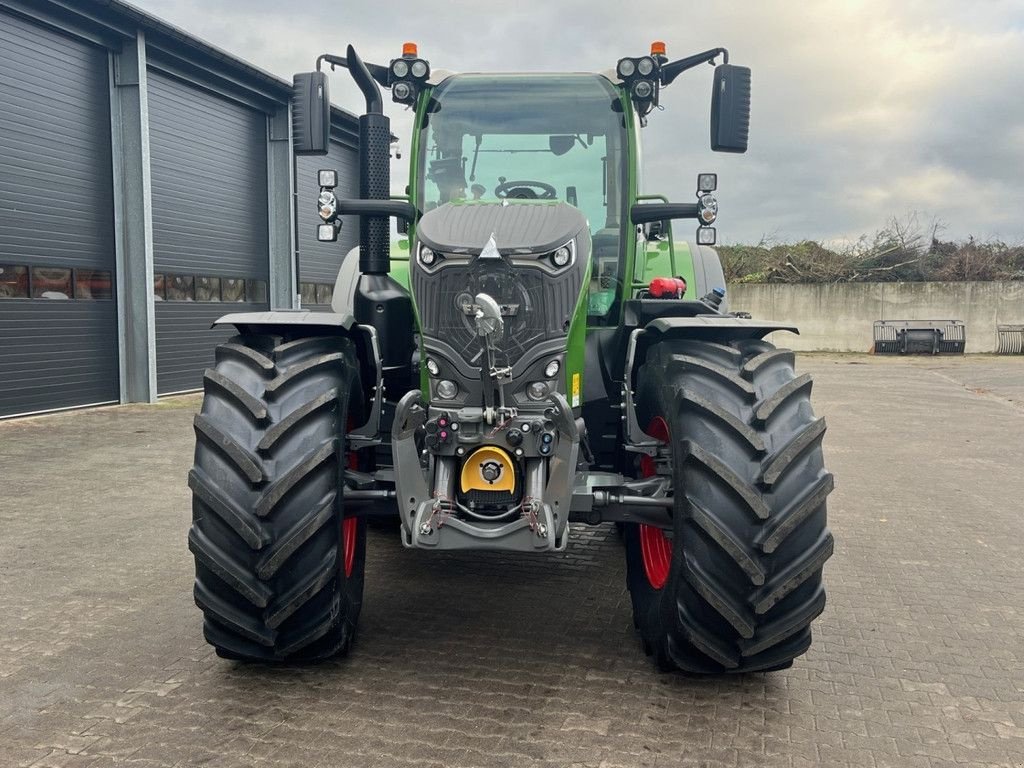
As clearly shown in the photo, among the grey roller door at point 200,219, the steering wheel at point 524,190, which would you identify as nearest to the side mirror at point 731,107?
the steering wheel at point 524,190

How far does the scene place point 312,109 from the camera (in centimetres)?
435

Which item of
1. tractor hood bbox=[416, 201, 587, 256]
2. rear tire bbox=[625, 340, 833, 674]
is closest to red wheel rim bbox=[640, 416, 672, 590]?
rear tire bbox=[625, 340, 833, 674]

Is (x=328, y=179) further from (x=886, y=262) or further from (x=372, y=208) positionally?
Answer: (x=886, y=262)

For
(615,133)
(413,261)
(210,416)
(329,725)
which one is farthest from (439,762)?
(615,133)

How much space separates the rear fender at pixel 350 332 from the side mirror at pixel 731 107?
1942mm

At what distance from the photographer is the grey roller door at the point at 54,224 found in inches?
→ 472

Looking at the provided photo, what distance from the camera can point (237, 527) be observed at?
3275 millimetres

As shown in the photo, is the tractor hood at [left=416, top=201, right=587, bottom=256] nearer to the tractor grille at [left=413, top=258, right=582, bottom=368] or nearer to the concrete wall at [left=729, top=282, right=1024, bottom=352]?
the tractor grille at [left=413, top=258, right=582, bottom=368]

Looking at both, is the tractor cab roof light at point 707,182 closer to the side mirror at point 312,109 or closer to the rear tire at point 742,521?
the rear tire at point 742,521

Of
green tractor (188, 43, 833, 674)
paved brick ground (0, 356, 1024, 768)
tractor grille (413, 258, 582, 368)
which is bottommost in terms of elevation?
paved brick ground (0, 356, 1024, 768)

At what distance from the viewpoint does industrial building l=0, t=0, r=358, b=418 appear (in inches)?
480

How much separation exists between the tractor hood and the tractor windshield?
0.76 metres

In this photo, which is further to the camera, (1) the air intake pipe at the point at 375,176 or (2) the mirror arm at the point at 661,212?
(1) the air intake pipe at the point at 375,176

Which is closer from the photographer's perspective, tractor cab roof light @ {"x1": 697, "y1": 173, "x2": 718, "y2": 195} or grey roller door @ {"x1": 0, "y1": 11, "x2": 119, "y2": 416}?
tractor cab roof light @ {"x1": 697, "y1": 173, "x2": 718, "y2": 195}
